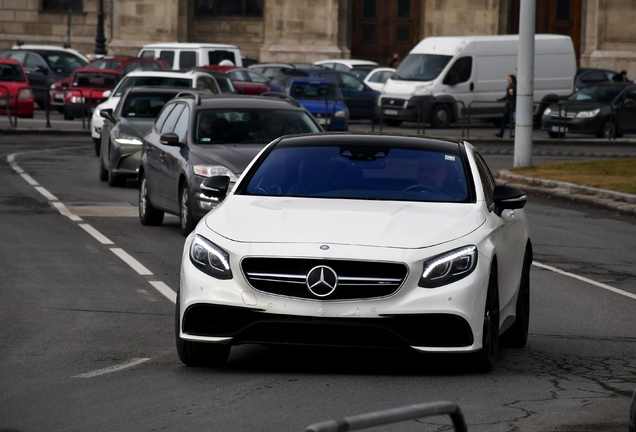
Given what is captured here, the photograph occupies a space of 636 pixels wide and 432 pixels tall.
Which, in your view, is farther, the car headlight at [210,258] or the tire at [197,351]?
the tire at [197,351]

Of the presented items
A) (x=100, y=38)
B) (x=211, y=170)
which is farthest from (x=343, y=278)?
(x=100, y=38)

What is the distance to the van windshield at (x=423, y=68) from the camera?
4022 cm

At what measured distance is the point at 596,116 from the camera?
121ft

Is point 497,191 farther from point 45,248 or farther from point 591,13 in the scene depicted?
point 591,13

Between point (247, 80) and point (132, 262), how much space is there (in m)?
28.4

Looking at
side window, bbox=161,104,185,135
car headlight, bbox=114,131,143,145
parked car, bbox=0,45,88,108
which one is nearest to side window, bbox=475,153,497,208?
side window, bbox=161,104,185,135

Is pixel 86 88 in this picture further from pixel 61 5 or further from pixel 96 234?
pixel 61 5

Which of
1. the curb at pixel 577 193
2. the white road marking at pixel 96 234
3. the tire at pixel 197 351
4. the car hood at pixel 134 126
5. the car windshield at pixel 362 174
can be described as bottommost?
the curb at pixel 577 193

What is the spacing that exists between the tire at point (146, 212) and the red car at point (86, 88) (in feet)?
70.7

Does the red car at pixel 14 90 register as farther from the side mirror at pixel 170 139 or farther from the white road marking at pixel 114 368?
the white road marking at pixel 114 368

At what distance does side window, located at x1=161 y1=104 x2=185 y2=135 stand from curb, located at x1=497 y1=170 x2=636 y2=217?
23.1 ft

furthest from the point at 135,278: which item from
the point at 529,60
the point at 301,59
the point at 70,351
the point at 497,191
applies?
the point at 301,59

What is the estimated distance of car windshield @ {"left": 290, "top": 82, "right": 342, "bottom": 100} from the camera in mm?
37719

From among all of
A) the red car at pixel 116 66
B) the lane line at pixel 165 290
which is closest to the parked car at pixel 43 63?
the red car at pixel 116 66
